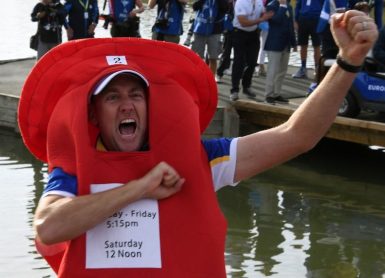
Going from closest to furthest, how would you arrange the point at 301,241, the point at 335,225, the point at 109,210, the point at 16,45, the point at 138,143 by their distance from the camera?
the point at 109,210 < the point at 138,143 < the point at 301,241 < the point at 335,225 < the point at 16,45

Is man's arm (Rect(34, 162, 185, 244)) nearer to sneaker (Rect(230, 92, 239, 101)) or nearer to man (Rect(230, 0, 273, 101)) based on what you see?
man (Rect(230, 0, 273, 101))

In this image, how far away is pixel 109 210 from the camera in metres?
2.33

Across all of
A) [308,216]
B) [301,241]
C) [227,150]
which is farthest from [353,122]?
[227,150]

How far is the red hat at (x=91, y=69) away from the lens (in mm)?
2551

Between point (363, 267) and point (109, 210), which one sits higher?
point (109, 210)

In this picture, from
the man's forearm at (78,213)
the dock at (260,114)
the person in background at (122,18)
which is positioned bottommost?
the dock at (260,114)

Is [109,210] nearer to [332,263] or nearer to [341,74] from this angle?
[341,74]

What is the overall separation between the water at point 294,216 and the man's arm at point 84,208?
3.86 metres

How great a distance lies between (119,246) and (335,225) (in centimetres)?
533

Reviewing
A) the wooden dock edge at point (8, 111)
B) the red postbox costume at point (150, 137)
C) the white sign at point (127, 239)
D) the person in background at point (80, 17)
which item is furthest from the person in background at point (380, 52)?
the white sign at point (127, 239)

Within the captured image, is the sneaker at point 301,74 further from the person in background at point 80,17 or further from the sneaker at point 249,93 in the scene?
the person in background at point 80,17

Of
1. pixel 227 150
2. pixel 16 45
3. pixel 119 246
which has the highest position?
pixel 227 150

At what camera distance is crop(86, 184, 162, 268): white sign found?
7.80ft

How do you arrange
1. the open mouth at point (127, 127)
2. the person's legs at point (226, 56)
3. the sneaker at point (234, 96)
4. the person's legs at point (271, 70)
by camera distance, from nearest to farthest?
the open mouth at point (127, 127), the person's legs at point (271, 70), the sneaker at point (234, 96), the person's legs at point (226, 56)
